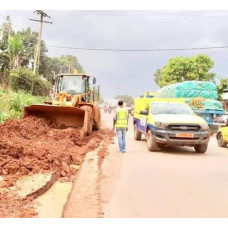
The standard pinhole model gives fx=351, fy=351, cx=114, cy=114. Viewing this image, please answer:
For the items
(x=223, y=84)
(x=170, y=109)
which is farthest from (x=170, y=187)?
(x=223, y=84)

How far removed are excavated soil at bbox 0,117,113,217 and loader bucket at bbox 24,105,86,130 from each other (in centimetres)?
41

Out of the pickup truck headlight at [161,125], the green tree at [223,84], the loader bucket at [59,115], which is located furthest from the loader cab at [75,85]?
the green tree at [223,84]

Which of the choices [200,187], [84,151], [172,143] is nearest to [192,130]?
[172,143]

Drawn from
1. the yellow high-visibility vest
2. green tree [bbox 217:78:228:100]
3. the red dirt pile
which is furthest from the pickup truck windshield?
green tree [bbox 217:78:228:100]

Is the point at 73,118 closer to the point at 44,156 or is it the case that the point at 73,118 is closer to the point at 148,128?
the point at 148,128

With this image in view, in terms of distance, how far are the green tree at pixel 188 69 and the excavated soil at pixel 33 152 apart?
114ft

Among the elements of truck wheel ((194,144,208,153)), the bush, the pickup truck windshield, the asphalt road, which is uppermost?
the bush

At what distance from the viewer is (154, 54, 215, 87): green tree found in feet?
148

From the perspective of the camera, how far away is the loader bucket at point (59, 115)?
13717mm

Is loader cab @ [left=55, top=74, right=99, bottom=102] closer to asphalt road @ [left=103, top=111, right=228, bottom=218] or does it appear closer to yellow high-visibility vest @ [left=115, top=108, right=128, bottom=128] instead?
yellow high-visibility vest @ [left=115, top=108, right=128, bottom=128]

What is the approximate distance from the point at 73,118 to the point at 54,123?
0.77m

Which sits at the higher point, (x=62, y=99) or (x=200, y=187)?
(x=62, y=99)

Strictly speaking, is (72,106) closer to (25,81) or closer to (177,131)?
(177,131)

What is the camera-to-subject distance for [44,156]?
8406 mm
